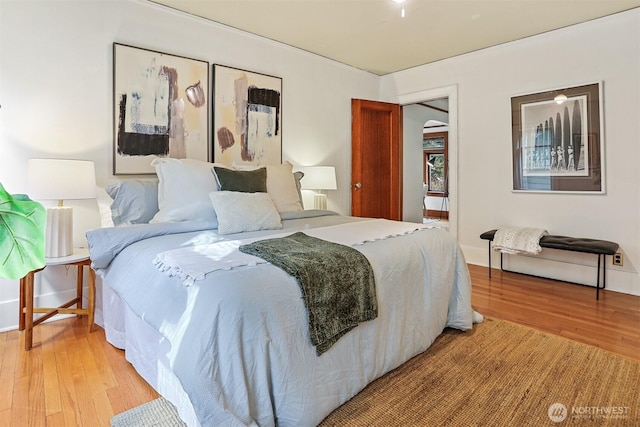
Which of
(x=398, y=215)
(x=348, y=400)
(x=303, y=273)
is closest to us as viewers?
(x=303, y=273)

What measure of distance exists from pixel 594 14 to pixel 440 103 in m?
3.24

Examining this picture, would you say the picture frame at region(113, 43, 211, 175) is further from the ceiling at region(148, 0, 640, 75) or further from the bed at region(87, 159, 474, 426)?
the bed at region(87, 159, 474, 426)

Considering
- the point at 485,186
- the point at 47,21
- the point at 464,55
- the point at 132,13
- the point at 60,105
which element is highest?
the point at 464,55

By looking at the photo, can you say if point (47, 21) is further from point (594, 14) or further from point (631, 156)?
point (631, 156)

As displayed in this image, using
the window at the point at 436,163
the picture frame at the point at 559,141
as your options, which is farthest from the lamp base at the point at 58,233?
the window at the point at 436,163

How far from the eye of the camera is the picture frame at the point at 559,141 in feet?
11.2

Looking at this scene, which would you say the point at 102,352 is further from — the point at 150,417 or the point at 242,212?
the point at 242,212

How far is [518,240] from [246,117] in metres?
2.93

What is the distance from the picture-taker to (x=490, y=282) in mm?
3641

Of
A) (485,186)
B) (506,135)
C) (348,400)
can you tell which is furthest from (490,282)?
(348,400)

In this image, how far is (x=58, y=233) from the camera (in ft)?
7.55

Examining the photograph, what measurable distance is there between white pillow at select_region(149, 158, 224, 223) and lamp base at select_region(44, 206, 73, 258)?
510 mm

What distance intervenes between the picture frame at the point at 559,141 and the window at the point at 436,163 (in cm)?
578

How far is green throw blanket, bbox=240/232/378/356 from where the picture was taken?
1.46 meters
